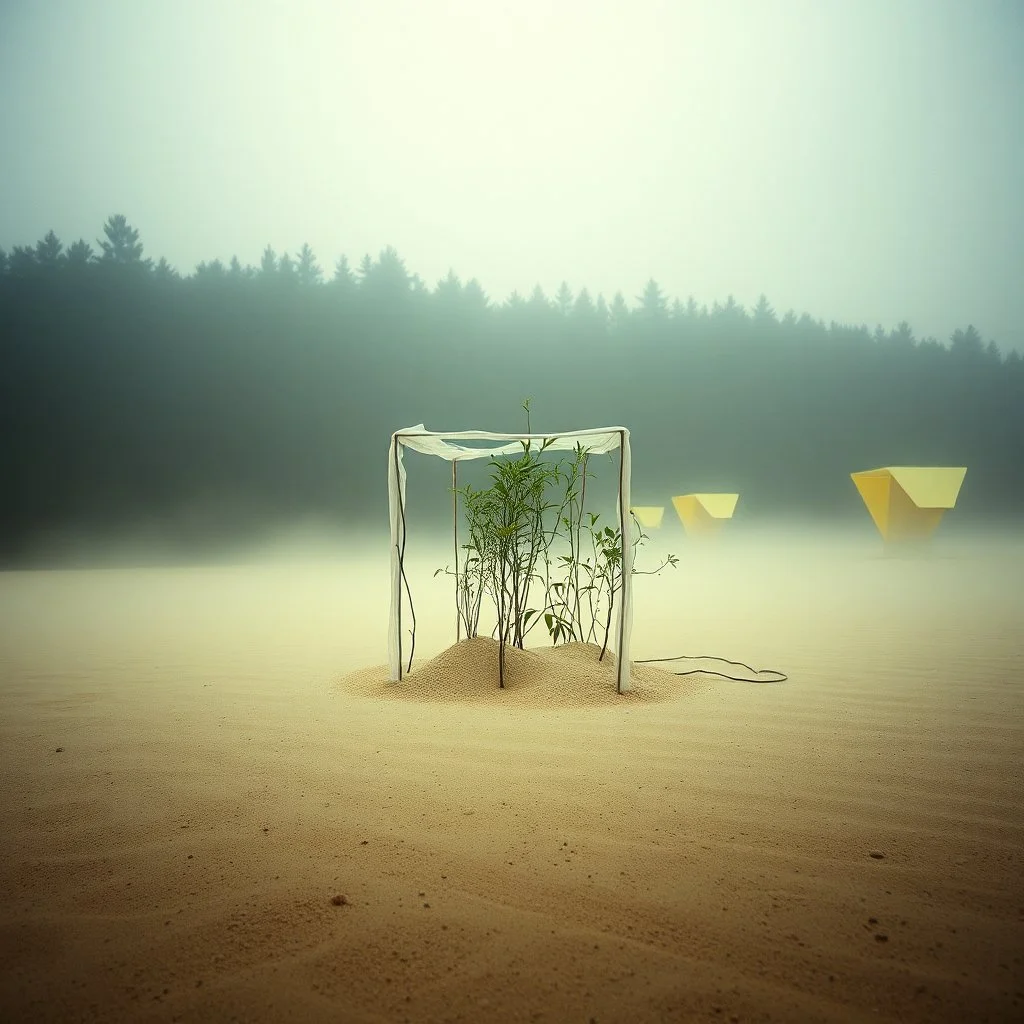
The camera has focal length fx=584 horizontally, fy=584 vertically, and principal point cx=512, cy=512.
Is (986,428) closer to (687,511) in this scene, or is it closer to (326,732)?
(687,511)

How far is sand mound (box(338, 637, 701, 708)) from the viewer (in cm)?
270

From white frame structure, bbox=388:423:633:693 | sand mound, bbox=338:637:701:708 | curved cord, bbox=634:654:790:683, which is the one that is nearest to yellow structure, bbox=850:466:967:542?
curved cord, bbox=634:654:790:683

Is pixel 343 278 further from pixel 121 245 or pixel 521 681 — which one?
pixel 521 681

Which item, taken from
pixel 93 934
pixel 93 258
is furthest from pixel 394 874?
pixel 93 258

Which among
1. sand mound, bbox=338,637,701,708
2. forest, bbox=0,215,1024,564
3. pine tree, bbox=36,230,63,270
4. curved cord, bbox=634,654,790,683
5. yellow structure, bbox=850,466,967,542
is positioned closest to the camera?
sand mound, bbox=338,637,701,708

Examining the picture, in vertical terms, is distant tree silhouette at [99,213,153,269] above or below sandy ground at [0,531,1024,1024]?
above

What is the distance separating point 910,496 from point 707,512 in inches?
172

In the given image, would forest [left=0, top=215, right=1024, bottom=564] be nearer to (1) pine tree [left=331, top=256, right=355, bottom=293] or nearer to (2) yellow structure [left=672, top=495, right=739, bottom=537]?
(1) pine tree [left=331, top=256, right=355, bottom=293]

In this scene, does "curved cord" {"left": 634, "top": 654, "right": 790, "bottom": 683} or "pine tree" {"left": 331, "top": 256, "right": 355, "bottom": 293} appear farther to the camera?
"pine tree" {"left": 331, "top": 256, "right": 355, "bottom": 293}

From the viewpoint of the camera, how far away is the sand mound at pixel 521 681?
270 cm

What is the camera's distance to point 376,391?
72.1ft

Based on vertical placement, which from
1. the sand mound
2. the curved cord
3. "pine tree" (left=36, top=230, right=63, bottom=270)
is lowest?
the curved cord

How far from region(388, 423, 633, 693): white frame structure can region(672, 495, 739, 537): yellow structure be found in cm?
1086

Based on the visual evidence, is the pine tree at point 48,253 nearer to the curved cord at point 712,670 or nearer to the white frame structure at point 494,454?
the white frame structure at point 494,454
